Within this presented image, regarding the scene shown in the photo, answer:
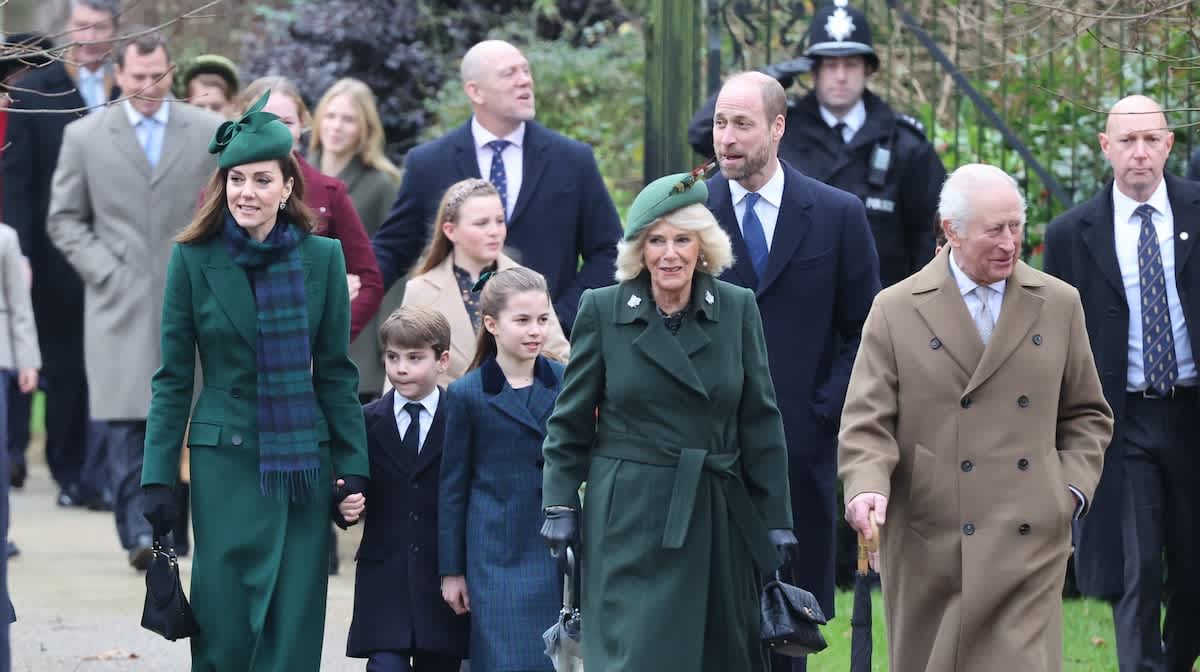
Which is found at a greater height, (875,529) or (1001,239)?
(1001,239)

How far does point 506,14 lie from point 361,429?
10.5 metres

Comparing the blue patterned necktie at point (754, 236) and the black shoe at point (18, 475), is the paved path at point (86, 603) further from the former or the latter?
the blue patterned necktie at point (754, 236)

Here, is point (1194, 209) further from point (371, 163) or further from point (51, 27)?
point (51, 27)

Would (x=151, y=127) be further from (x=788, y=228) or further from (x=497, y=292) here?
(x=788, y=228)

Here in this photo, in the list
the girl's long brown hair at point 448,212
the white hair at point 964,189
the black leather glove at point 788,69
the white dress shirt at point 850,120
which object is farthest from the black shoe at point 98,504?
the white hair at point 964,189

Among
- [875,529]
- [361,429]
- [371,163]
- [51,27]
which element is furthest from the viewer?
[51,27]

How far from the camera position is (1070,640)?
9195 millimetres

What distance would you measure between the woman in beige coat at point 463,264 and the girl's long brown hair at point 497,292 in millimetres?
Result: 756

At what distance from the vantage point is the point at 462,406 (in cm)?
716

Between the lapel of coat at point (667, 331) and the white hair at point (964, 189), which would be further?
the white hair at point (964, 189)

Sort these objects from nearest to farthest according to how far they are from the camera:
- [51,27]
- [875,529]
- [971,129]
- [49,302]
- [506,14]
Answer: [875,529] < [971,129] < [49,302] < [506,14] < [51,27]

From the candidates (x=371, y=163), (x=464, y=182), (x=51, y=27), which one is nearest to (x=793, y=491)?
(x=464, y=182)

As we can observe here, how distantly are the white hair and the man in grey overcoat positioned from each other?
5049mm

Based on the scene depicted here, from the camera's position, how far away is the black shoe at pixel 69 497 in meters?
12.7
